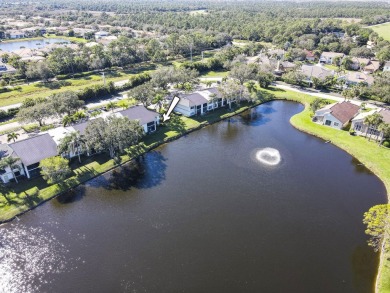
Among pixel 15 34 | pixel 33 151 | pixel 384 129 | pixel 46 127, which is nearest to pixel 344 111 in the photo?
pixel 384 129

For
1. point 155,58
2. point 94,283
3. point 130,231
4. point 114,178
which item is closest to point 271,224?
point 130,231

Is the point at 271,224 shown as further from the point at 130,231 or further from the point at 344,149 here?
the point at 344,149

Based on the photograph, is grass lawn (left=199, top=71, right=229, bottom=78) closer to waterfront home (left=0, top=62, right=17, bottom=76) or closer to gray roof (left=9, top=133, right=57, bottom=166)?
gray roof (left=9, top=133, right=57, bottom=166)

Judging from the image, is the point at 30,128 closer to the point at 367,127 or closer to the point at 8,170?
the point at 8,170

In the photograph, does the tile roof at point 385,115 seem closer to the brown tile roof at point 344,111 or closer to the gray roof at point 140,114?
the brown tile roof at point 344,111

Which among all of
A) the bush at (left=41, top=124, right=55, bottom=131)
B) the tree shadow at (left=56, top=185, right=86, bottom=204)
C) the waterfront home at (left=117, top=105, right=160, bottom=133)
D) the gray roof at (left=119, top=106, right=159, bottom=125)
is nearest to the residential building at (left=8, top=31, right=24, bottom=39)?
the bush at (left=41, top=124, right=55, bottom=131)

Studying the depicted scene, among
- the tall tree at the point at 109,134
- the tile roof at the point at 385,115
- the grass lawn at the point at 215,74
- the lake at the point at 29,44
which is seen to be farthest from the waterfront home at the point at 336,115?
the lake at the point at 29,44

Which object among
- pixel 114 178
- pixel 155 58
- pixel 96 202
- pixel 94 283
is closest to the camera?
pixel 94 283
